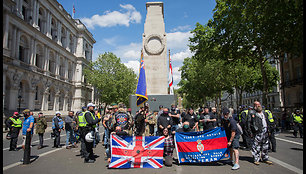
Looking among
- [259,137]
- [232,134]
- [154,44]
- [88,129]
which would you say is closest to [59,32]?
[154,44]

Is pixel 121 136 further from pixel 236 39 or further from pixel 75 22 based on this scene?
pixel 75 22

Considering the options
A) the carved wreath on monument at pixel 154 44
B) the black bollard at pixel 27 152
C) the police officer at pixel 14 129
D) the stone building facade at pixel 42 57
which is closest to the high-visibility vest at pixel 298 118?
the carved wreath on monument at pixel 154 44

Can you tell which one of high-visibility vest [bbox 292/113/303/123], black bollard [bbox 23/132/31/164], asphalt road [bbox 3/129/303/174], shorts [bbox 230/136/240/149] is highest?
high-visibility vest [bbox 292/113/303/123]

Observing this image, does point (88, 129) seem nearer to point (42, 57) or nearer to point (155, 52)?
point (155, 52)

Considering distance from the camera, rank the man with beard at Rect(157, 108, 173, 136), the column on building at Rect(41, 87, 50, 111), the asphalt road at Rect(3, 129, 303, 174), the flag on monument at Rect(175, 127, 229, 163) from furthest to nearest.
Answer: the column on building at Rect(41, 87, 50, 111) < the man with beard at Rect(157, 108, 173, 136) < the flag on monument at Rect(175, 127, 229, 163) < the asphalt road at Rect(3, 129, 303, 174)

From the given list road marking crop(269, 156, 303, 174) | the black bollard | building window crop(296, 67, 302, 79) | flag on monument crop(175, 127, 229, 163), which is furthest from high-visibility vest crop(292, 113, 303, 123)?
building window crop(296, 67, 302, 79)

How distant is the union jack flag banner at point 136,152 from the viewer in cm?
602

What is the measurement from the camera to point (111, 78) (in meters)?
37.5

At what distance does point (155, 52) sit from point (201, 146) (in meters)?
9.83

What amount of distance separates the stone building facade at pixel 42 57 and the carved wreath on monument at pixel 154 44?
16373mm

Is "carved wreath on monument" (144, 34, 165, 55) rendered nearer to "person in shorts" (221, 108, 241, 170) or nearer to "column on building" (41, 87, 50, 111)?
"person in shorts" (221, 108, 241, 170)

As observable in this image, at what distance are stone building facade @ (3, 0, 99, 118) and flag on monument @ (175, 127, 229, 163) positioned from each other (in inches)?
851

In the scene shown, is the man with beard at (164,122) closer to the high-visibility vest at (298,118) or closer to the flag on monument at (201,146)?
the flag on monument at (201,146)

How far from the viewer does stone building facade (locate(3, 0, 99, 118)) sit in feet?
75.7
